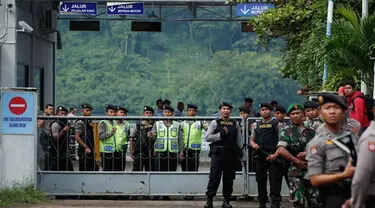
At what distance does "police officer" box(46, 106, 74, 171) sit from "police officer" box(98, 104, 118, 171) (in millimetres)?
629

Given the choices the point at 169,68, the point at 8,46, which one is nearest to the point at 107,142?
the point at 8,46

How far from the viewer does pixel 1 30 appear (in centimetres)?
2477

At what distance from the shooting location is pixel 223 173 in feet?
58.3

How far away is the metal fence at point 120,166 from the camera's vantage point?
19547 mm

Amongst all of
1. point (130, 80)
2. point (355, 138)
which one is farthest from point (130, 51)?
point (355, 138)

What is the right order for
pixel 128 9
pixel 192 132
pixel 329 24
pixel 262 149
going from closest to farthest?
pixel 262 149 → pixel 192 132 → pixel 329 24 → pixel 128 9

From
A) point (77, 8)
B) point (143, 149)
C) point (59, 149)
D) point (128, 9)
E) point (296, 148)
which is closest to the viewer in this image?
point (296, 148)

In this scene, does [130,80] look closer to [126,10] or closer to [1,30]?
[126,10]

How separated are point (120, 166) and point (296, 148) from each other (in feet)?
17.9

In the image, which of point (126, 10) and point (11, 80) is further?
point (126, 10)

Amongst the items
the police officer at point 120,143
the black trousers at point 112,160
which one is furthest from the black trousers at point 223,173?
the black trousers at point 112,160

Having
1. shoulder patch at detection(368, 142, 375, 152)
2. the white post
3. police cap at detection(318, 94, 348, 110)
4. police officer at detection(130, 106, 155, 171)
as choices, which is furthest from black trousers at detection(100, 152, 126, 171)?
shoulder patch at detection(368, 142, 375, 152)

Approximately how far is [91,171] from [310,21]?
7326mm

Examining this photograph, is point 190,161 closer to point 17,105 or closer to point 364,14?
point 17,105
